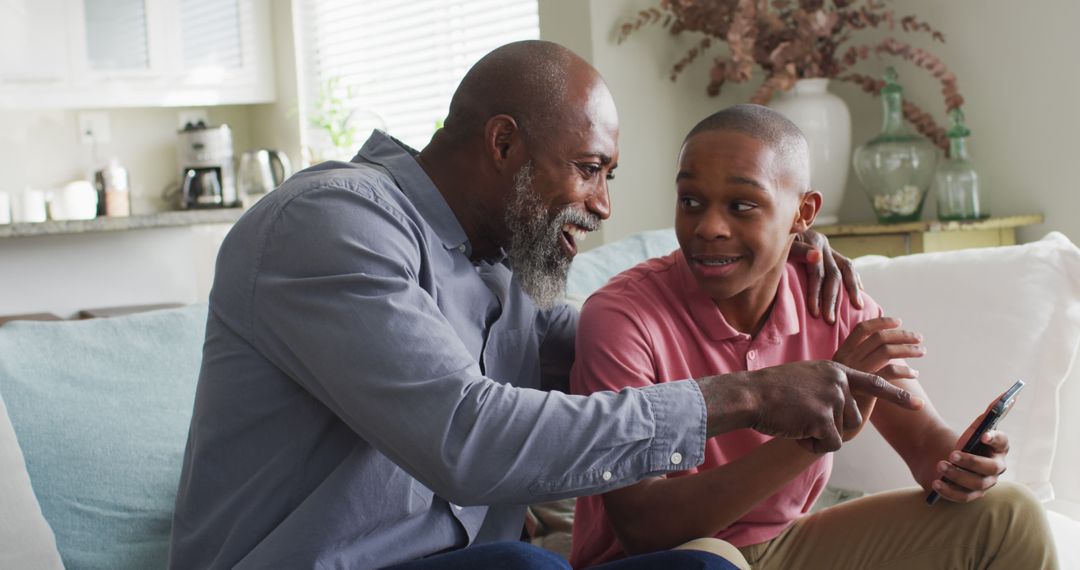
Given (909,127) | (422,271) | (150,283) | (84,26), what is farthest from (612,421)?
(84,26)

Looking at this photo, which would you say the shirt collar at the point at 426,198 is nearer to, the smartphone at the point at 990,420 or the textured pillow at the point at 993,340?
the smartphone at the point at 990,420

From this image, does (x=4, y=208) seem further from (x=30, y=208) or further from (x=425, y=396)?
(x=425, y=396)

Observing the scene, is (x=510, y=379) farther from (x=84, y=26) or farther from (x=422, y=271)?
(x=84, y=26)

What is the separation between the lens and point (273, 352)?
4.07 feet

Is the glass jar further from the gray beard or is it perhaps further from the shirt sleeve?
the shirt sleeve

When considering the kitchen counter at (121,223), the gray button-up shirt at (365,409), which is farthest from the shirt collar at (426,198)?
the kitchen counter at (121,223)

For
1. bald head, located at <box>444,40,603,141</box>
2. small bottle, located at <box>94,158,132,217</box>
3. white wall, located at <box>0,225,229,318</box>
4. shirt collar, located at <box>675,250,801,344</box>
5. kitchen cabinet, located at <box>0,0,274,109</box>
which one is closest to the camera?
bald head, located at <box>444,40,603,141</box>

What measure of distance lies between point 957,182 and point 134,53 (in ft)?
12.1

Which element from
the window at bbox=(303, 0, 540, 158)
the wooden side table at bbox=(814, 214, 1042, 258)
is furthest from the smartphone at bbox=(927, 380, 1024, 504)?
the window at bbox=(303, 0, 540, 158)

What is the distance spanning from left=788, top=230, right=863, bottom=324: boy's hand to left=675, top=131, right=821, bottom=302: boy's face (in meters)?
0.12

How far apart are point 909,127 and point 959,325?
52.9 inches

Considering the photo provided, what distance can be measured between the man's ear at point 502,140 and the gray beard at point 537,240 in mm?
23

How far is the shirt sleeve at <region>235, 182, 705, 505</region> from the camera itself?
1130 mm

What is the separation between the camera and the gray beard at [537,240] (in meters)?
1.41
